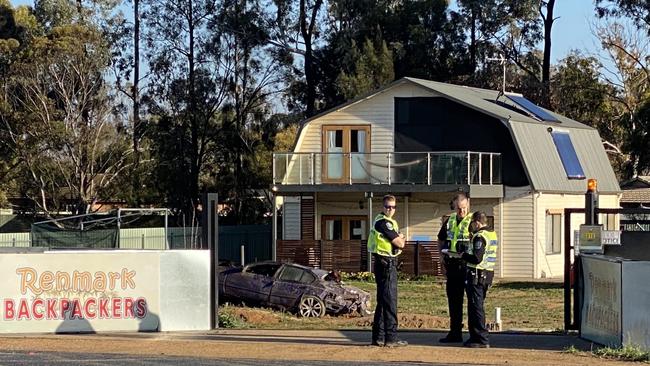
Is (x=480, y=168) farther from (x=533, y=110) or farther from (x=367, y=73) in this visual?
(x=367, y=73)

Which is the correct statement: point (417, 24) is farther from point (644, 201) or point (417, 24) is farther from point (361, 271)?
point (361, 271)

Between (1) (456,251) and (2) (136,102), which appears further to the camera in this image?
(2) (136,102)

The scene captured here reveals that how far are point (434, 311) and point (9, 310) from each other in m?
11.4

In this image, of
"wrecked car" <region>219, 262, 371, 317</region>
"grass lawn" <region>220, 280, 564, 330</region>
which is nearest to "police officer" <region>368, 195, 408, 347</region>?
"grass lawn" <region>220, 280, 564, 330</region>

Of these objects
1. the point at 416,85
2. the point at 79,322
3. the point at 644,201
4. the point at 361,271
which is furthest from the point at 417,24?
the point at 79,322

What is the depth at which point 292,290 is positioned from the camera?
2417 centimetres

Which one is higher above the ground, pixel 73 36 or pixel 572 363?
pixel 73 36

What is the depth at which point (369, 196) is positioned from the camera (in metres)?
38.0

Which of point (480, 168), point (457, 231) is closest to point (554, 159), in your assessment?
point (480, 168)

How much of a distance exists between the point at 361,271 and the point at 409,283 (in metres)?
2.83

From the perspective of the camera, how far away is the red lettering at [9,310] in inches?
643

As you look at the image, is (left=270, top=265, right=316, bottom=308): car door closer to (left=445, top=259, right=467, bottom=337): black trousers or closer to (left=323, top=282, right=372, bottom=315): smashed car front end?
(left=323, top=282, right=372, bottom=315): smashed car front end

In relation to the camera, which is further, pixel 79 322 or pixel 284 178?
pixel 284 178

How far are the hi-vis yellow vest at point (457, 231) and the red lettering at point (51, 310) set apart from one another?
19.5 feet
